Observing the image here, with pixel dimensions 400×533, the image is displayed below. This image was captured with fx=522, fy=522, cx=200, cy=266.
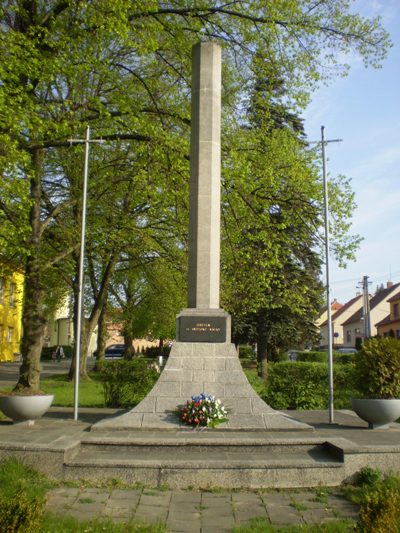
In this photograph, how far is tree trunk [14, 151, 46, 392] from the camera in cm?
1563

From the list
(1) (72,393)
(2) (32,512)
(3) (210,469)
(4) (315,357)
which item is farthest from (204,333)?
(4) (315,357)

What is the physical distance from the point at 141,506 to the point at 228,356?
13.3 ft

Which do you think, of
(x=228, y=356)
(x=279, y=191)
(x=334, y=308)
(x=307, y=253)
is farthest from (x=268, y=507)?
(x=334, y=308)

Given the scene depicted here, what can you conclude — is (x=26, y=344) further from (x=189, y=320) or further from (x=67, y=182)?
(x=67, y=182)

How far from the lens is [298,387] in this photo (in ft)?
50.1

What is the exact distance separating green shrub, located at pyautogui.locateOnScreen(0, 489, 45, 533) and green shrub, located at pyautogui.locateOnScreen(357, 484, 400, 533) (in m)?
2.80

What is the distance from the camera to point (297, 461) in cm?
786

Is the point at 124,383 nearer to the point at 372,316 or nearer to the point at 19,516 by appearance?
the point at 19,516

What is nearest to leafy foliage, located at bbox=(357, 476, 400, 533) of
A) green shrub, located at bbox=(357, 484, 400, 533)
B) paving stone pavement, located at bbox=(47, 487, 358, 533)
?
green shrub, located at bbox=(357, 484, 400, 533)

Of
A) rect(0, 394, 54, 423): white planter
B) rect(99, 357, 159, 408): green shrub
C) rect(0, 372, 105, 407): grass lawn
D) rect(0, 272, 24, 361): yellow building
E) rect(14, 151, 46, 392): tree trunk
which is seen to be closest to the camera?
rect(0, 394, 54, 423): white planter

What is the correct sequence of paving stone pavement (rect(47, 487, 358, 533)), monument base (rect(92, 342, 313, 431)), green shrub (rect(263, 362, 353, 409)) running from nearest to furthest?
paving stone pavement (rect(47, 487, 358, 533)), monument base (rect(92, 342, 313, 431)), green shrub (rect(263, 362, 353, 409))

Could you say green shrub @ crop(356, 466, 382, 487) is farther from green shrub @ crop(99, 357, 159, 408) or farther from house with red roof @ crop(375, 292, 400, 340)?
house with red roof @ crop(375, 292, 400, 340)

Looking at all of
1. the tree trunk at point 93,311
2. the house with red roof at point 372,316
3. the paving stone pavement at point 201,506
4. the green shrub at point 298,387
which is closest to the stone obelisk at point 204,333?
the paving stone pavement at point 201,506

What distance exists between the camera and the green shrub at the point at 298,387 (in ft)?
49.6
